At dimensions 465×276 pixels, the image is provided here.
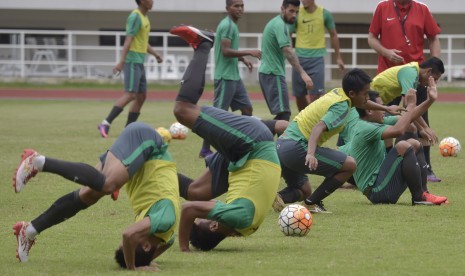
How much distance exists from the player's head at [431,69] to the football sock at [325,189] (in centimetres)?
200

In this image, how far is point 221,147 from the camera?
8945mm

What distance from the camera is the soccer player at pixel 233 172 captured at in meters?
8.67

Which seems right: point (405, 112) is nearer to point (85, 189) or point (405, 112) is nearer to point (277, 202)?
point (277, 202)

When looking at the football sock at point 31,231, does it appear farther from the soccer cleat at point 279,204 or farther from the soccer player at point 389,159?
the soccer player at point 389,159

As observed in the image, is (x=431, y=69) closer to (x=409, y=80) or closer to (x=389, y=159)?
(x=409, y=80)

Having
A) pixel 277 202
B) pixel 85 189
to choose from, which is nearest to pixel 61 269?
pixel 85 189

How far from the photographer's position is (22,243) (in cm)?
824

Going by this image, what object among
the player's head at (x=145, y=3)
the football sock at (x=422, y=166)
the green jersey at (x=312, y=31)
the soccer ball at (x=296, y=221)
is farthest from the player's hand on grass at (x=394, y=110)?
the player's head at (x=145, y=3)

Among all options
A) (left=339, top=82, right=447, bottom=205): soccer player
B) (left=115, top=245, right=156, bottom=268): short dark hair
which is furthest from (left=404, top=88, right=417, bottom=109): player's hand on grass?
(left=115, top=245, right=156, bottom=268): short dark hair

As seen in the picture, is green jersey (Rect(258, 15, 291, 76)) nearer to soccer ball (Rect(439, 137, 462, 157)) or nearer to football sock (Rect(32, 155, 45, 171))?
soccer ball (Rect(439, 137, 462, 157))

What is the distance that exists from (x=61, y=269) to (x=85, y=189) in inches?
23.8

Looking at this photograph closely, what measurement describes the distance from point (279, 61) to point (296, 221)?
22.2ft

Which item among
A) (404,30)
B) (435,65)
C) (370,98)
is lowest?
(370,98)

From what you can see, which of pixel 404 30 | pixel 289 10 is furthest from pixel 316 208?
pixel 289 10
